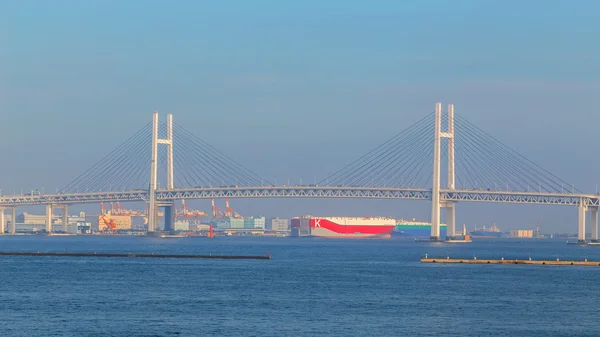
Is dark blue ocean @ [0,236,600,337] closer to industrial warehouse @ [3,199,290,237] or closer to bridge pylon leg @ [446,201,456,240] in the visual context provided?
bridge pylon leg @ [446,201,456,240]

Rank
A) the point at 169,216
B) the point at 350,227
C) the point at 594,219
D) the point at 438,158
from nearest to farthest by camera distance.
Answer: the point at 438,158, the point at 594,219, the point at 169,216, the point at 350,227

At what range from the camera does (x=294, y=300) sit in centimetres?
3212

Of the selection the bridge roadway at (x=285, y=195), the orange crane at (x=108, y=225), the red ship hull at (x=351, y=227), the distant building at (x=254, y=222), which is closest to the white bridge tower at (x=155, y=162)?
the bridge roadway at (x=285, y=195)

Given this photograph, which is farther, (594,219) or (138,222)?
(138,222)

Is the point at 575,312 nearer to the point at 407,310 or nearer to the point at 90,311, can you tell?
the point at 407,310

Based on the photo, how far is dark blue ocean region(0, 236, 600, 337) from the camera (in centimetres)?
2570

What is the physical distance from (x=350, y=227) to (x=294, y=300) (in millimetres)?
101753

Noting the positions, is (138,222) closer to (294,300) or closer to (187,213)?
(187,213)

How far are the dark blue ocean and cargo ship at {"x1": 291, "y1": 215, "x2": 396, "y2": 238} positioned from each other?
277 feet

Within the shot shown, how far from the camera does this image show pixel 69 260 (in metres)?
53.8

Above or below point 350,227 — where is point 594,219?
above

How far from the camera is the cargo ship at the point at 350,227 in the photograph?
134 m

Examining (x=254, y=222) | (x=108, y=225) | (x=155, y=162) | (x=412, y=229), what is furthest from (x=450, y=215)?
(x=254, y=222)

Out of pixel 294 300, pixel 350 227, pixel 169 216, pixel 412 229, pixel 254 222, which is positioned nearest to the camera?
pixel 294 300
